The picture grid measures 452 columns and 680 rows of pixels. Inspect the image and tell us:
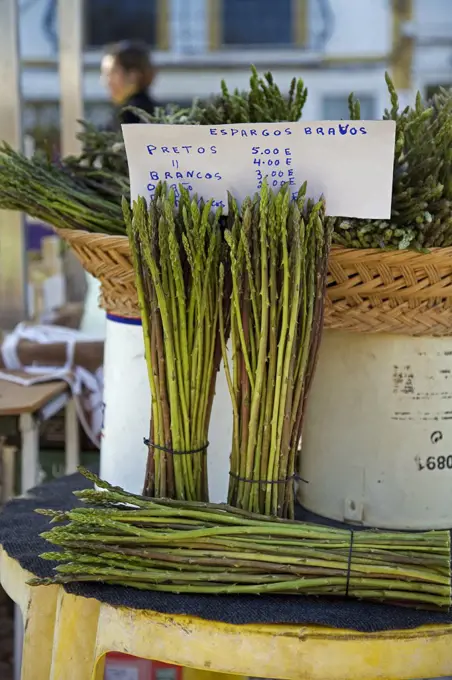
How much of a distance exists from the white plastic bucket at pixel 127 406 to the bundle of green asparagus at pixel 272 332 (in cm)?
22

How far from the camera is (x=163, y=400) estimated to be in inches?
40.1

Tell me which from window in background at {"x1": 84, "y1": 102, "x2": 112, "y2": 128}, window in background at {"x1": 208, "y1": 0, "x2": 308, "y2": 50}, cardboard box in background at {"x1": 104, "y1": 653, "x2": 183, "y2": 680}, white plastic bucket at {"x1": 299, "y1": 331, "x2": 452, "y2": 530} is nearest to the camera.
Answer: white plastic bucket at {"x1": 299, "y1": 331, "x2": 452, "y2": 530}

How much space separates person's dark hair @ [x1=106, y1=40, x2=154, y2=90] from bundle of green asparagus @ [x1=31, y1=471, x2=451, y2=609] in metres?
2.52

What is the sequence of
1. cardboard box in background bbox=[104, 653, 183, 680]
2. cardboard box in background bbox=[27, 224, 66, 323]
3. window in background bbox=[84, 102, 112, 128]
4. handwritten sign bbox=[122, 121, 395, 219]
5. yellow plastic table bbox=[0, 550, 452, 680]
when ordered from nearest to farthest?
yellow plastic table bbox=[0, 550, 452, 680] → handwritten sign bbox=[122, 121, 395, 219] → cardboard box in background bbox=[104, 653, 183, 680] → cardboard box in background bbox=[27, 224, 66, 323] → window in background bbox=[84, 102, 112, 128]

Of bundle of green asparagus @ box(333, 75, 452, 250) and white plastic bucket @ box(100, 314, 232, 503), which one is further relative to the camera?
white plastic bucket @ box(100, 314, 232, 503)

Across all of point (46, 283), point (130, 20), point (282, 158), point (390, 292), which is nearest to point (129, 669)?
point (390, 292)

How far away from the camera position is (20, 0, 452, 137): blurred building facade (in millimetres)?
9766

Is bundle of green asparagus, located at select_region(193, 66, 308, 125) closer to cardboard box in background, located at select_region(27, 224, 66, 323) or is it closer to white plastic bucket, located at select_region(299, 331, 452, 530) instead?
white plastic bucket, located at select_region(299, 331, 452, 530)

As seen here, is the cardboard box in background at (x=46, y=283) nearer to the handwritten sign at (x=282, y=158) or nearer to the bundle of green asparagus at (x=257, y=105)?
the bundle of green asparagus at (x=257, y=105)

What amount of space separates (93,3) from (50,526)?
10.8 meters

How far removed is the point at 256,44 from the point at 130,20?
1722 millimetres

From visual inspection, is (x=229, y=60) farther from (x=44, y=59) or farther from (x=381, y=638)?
(x=381, y=638)

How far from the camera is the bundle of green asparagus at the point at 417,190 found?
3.29ft

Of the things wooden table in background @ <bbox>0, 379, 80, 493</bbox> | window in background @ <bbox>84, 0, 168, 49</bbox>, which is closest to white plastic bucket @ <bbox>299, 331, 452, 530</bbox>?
wooden table in background @ <bbox>0, 379, 80, 493</bbox>
